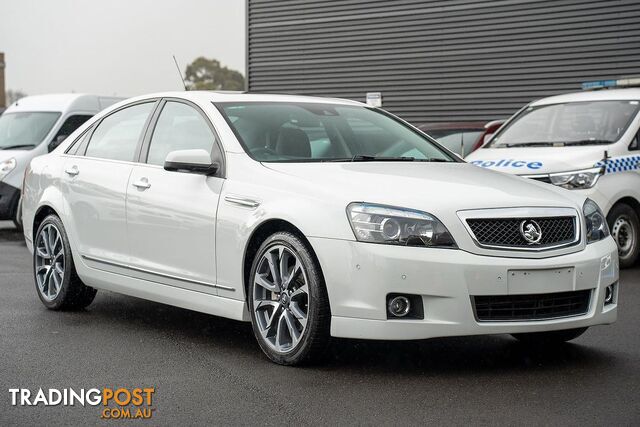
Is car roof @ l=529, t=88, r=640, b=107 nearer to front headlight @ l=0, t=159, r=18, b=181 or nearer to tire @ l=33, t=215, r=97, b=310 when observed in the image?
tire @ l=33, t=215, r=97, b=310

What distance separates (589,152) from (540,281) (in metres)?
5.08

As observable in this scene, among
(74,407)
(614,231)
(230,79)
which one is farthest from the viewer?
(230,79)

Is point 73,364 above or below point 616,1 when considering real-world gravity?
below

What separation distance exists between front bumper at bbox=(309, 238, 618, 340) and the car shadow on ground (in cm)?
36

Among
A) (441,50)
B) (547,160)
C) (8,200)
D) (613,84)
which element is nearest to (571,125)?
(547,160)

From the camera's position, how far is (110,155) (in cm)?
745

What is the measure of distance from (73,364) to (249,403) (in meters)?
1.36

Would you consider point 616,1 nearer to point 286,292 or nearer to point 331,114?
point 331,114

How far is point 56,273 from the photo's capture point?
781cm

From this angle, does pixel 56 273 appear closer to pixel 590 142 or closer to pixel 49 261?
pixel 49 261

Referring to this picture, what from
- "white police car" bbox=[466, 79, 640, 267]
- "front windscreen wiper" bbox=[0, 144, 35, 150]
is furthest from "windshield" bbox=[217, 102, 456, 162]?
"front windscreen wiper" bbox=[0, 144, 35, 150]

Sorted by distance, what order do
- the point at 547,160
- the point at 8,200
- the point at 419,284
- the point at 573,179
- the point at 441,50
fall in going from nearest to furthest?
the point at 419,284, the point at 573,179, the point at 547,160, the point at 8,200, the point at 441,50

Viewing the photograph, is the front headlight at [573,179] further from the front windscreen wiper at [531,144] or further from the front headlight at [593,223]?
the front headlight at [593,223]

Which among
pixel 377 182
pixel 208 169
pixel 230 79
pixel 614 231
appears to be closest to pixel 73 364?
pixel 208 169
